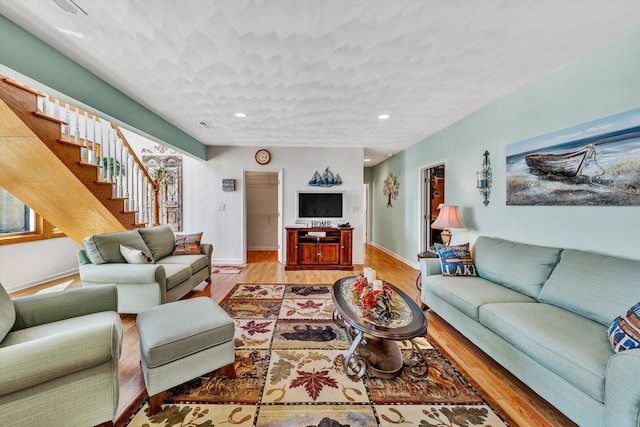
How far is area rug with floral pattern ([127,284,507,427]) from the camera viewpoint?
1.42 meters

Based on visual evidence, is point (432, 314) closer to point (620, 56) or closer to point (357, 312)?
point (357, 312)

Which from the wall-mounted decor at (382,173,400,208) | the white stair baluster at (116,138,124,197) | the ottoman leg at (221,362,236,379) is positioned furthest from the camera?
the wall-mounted decor at (382,173,400,208)

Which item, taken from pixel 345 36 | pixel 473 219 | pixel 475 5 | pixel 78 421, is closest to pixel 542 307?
pixel 473 219

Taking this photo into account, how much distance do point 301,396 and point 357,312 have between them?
2.16 ft

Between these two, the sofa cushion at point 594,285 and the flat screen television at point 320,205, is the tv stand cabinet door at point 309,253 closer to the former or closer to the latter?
the flat screen television at point 320,205

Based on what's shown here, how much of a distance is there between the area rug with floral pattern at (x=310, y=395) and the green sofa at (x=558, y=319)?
1.23ft

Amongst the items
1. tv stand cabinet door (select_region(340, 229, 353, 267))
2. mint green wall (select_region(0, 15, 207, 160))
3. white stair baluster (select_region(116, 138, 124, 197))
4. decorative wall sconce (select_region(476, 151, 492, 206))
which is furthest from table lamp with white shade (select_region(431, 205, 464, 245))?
white stair baluster (select_region(116, 138, 124, 197))

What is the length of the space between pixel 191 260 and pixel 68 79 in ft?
7.16

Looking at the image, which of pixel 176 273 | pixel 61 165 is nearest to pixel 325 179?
pixel 176 273

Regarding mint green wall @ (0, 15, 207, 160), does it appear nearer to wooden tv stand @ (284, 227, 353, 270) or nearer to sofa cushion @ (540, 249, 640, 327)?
wooden tv stand @ (284, 227, 353, 270)

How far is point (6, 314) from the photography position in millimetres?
1378

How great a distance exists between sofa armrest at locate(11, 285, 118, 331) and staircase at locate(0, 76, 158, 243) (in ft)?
5.34

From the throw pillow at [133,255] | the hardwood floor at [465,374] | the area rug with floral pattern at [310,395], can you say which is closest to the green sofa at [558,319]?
the hardwood floor at [465,374]

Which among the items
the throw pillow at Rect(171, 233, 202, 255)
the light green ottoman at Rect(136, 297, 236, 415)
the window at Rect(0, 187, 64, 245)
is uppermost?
the window at Rect(0, 187, 64, 245)
